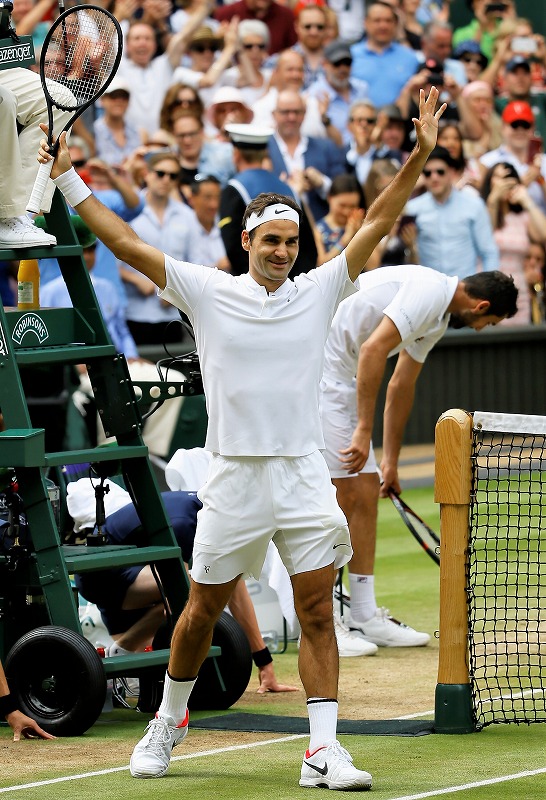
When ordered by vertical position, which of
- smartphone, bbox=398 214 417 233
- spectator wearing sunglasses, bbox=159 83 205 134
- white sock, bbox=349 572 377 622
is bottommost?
white sock, bbox=349 572 377 622

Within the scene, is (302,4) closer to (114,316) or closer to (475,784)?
(114,316)

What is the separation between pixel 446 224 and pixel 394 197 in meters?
11.0

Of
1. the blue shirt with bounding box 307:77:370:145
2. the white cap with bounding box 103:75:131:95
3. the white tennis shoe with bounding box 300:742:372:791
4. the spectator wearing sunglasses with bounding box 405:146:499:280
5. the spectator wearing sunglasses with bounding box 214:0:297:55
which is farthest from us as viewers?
the blue shirt with bounding box 307:77:370:145

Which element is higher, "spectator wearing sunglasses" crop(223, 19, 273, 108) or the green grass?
"spectator wearing sunglasses" crop(223, 19, 273, 108)

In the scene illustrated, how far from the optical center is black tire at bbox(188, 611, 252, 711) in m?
7.21

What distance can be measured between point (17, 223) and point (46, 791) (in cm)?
262

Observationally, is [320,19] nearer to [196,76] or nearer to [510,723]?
[196,76]

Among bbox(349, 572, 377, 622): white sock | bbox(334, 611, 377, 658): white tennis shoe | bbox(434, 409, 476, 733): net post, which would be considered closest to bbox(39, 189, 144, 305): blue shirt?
bbox(349, 572, 377, 622): white sock

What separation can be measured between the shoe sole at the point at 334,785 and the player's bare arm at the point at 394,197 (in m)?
1.87

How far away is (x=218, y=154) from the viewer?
51.1 feet

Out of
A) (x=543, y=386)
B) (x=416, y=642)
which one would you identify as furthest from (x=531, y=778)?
(x=543, y=386)

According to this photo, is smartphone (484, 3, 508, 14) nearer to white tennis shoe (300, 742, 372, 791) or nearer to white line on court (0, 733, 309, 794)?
white line on court (0, 733, 309, 794)

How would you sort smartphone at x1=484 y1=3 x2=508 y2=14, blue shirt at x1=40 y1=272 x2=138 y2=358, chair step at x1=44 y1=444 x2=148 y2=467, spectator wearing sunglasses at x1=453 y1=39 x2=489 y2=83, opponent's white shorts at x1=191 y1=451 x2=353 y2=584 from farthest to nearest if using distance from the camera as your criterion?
smartphone at x1=484 y1=3 x2=508 y2=14
spectator wearing sunglasses at x1=453 y1=39 x2=489 y2=83
blue shirt at x1=40 y1=272 x2=138 y2=358
chair step at x1=44 y1=444 x2=148 y2=467
opponent's white shorts at x1=191 y1=451 x2=353 y2=584

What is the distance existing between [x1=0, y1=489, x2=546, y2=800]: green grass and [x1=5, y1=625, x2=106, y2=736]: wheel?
12 cm
